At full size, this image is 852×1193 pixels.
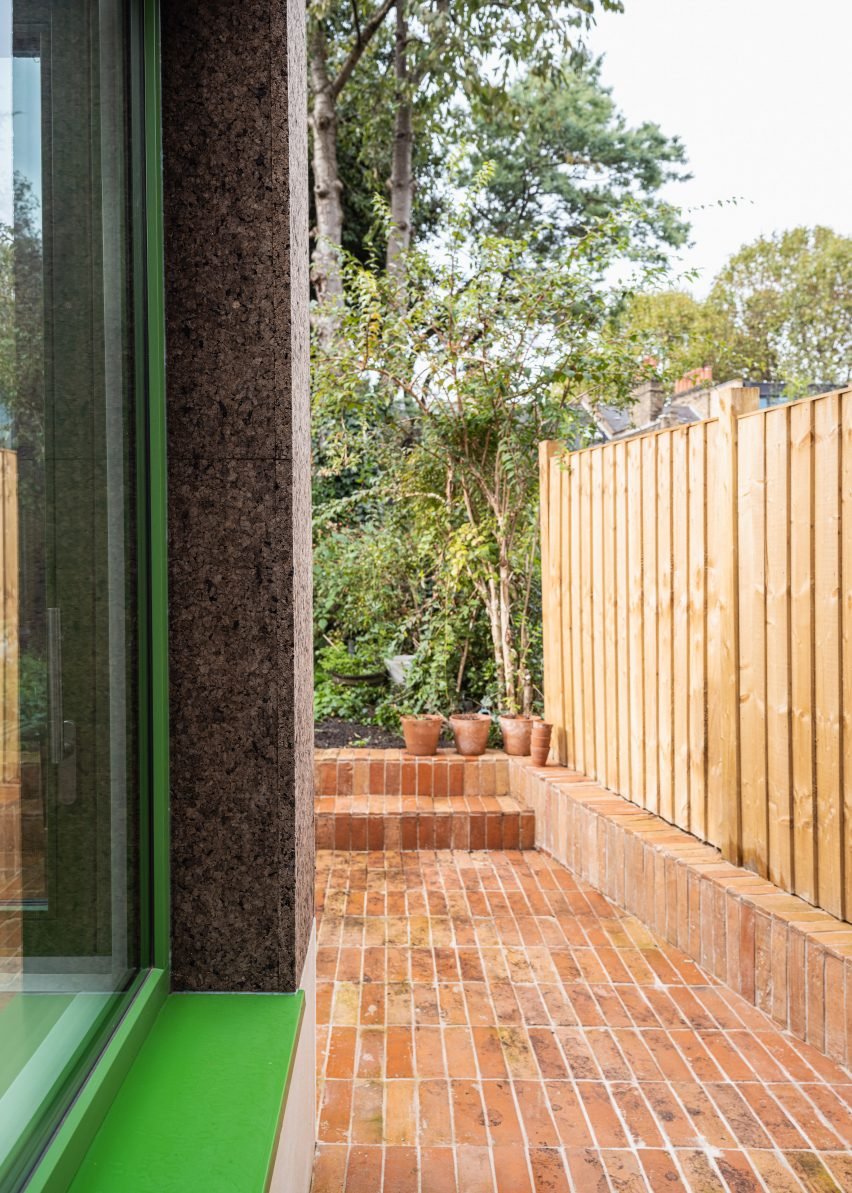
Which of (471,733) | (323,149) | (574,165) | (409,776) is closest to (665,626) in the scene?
(471,733)

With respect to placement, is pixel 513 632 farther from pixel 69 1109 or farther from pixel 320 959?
pixel 69 1109

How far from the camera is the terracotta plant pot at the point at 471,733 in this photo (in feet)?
16.1

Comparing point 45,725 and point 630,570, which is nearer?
point 45,725

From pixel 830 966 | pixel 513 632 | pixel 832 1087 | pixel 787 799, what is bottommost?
pixel 832 1087

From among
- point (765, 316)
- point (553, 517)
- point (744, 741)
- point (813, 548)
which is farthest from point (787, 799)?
point (765, 316)

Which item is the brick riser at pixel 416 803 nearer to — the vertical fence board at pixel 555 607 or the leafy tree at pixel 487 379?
the vertical fence board at pixel 555 607

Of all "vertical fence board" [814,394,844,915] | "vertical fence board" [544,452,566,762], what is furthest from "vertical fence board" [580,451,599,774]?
"vertical fence board" [814,394,844,915]

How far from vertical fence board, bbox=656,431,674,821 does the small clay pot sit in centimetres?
135

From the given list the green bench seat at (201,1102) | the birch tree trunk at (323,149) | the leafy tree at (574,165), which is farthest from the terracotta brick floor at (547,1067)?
the leafy tree at (574,165)

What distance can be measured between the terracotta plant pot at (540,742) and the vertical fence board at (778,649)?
1740mm

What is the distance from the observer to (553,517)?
500 centimetres

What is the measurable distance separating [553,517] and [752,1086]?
3099 millimetres

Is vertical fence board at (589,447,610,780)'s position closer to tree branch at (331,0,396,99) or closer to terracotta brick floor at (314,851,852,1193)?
terracotta brick floor at (314,851,852,1193)

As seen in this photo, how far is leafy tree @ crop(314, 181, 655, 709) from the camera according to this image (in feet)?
16.6
